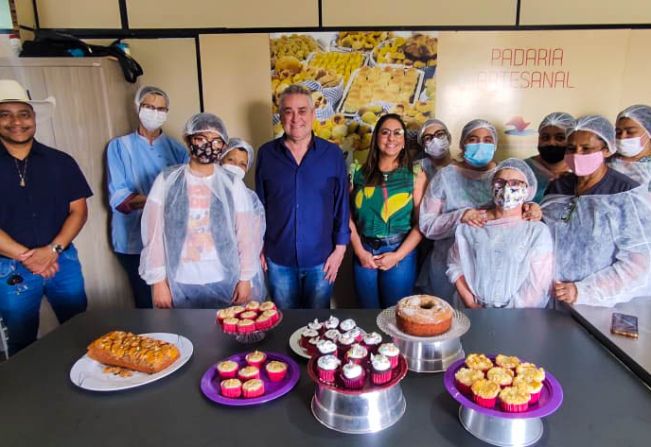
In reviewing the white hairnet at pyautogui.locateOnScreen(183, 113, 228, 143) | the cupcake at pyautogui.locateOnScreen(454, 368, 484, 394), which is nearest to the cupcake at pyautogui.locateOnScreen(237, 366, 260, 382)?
the cupcake at pyautogui.locateOnScreen(454, 368, 484, 394)

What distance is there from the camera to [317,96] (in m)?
2.97

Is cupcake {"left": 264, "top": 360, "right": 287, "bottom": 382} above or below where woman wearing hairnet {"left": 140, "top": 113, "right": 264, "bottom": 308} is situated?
below

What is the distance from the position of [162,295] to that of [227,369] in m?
0.79

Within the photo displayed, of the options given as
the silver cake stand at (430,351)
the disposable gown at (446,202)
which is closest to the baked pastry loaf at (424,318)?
the silver cake stand at (430,351)

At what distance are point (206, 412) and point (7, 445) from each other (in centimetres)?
45

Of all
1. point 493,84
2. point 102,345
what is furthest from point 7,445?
point 493,84

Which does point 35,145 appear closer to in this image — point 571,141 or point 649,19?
point 571,141

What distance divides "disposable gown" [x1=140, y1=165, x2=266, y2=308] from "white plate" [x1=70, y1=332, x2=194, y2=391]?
53cm

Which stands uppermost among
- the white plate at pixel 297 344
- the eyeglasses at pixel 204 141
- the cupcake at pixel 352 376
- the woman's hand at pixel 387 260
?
the eyeglasses at pixel 204 141

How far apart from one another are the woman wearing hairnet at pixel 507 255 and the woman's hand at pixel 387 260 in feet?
1.51

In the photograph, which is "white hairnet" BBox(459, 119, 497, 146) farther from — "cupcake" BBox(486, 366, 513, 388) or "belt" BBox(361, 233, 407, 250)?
"cupcake" BBox(486, 366, 513, 388)

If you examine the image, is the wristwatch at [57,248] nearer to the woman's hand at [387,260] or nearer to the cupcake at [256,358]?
the cupcake at [256,358]

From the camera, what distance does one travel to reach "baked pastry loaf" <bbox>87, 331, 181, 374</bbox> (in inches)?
51.1

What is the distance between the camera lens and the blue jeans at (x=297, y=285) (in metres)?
2.31
